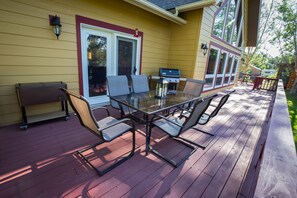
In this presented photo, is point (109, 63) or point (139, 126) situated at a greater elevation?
point (109, 63)

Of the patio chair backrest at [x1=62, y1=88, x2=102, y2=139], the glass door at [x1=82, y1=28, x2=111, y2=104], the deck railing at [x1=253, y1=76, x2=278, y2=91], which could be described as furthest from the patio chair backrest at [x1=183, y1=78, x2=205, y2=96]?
the deck railing at [x1=253, y1=76, x2=278, y2=91]

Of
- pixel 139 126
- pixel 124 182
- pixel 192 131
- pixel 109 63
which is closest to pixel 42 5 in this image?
pixel 109 63

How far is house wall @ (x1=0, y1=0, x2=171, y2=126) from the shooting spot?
7.95 ft

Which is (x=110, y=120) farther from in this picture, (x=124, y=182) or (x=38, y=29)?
(x=38, y=29)

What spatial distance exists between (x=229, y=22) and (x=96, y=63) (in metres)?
6.16

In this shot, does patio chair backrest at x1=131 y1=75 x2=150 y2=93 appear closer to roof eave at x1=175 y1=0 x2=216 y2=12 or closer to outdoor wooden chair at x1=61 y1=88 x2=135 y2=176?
outdoor wooden chair at x1=61 y1=88 x2=135 y2=176

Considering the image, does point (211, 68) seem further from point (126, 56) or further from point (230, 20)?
point (126, 56)

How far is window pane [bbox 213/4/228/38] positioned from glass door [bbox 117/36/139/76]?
333 centimetres

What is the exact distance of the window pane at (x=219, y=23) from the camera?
17.7ft

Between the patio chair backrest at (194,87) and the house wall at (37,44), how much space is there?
2544 mm

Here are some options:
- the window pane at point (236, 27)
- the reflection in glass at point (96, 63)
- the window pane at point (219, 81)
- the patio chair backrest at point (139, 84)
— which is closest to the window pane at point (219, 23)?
the window pane at point (236, 27)

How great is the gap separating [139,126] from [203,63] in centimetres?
372

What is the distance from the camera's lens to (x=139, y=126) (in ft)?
9.87

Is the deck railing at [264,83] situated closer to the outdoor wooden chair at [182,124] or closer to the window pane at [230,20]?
the window pane at [230,20]
